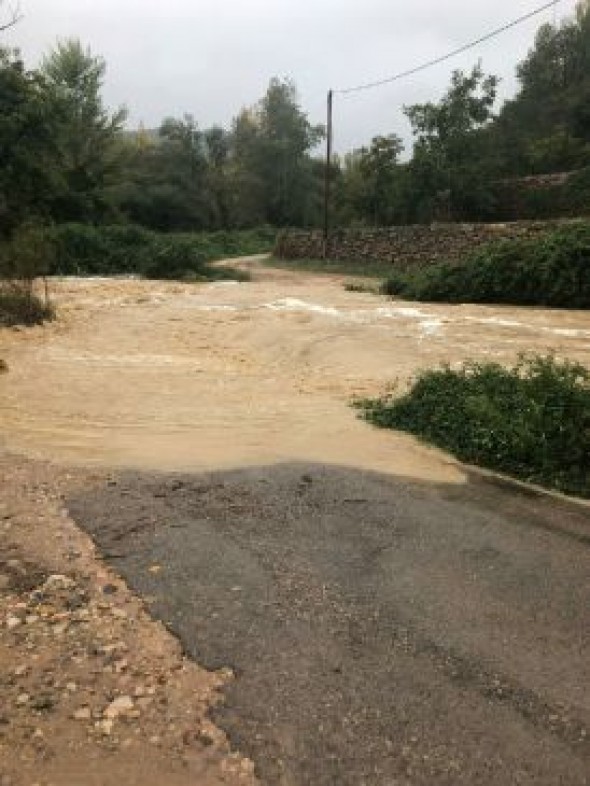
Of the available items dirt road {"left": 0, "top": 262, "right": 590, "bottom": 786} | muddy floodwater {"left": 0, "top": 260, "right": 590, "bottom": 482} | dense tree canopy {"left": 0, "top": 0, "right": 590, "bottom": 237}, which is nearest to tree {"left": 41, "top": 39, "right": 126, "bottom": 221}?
dense tree canopy {"left": 0, "top": 0, "right": 590, "bottom": 237}

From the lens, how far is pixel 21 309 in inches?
506

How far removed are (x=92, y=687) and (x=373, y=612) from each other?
133 cm

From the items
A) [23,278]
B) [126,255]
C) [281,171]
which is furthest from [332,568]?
[281,171]

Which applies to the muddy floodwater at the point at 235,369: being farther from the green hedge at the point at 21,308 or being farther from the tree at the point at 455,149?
the tree at the point at 455,149

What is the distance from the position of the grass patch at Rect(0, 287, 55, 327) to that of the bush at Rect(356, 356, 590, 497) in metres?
7.15

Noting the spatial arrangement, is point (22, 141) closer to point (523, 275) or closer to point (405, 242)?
point (405, 242)

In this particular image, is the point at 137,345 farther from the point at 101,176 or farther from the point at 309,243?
the point at 101,176

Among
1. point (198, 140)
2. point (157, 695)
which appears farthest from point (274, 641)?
point (198, 140)

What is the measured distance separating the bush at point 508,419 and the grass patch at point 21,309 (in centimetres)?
715

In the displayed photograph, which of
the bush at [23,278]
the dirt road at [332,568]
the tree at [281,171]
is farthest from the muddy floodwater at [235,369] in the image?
the tree at [281,171]

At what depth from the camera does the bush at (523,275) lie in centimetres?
1465

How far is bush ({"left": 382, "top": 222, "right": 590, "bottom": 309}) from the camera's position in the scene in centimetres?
1465

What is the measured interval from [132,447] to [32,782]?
3789 mm

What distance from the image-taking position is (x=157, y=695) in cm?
314
